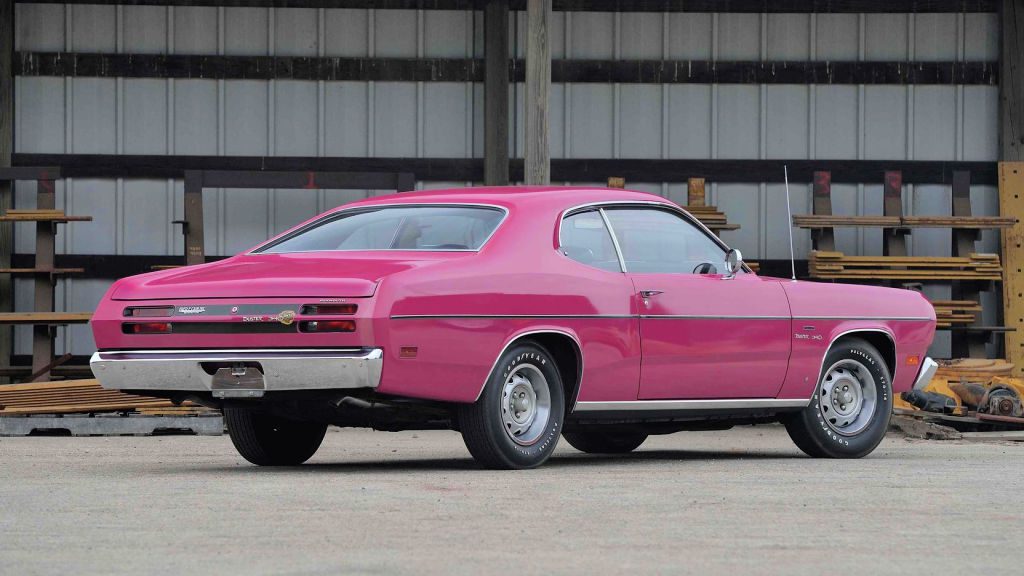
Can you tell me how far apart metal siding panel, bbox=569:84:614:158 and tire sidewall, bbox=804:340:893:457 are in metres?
8.25

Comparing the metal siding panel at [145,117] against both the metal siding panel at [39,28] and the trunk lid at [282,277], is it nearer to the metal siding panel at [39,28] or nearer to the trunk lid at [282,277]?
the metal siding panel at [39,28]

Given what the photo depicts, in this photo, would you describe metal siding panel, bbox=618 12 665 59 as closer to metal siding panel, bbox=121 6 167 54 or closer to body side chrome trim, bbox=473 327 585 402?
metal siding panel, bbox=121 6 167 54

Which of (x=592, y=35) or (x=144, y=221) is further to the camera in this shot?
(x=592, y=35)

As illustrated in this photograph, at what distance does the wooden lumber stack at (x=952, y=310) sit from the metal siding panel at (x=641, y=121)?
3.24 meters

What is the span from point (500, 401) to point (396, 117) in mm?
10268

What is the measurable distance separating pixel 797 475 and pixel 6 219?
427 inches

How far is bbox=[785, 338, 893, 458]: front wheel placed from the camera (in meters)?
10.6

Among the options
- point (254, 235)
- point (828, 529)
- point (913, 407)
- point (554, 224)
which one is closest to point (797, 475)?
point (554, 224)

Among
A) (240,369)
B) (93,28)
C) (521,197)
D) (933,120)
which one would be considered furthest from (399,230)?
(933,120)

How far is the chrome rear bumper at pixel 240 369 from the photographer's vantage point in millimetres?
8164

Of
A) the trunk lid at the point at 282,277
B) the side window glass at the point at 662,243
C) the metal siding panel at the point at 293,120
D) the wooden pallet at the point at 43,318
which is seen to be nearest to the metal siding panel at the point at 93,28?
the metal siding panel at the point at 293,120

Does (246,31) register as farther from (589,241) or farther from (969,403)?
(589,241)

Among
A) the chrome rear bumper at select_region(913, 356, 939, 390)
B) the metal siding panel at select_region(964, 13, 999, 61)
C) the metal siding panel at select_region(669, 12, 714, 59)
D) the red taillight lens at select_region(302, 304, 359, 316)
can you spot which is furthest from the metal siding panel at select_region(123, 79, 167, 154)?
the red taillight lens at select_region(302, 304, 359, 316)

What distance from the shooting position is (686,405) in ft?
32.2
